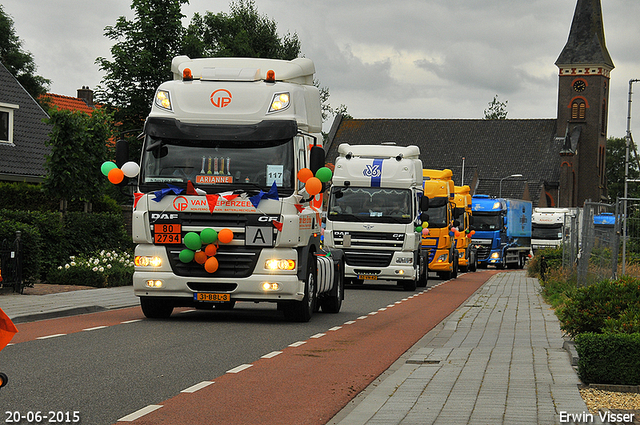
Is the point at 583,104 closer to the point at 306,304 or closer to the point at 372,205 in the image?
the point at 372,205

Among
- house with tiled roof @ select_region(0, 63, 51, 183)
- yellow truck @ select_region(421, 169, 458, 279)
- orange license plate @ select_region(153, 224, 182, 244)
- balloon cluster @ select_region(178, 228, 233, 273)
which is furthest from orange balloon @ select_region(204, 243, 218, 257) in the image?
house with tiled roof @ select_region(0, 63, 51, 183)

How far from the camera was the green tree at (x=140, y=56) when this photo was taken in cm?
5031

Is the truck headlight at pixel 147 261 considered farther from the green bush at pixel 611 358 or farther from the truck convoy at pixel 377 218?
the truck convoy at pixel 377 218

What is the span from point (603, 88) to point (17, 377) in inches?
3420

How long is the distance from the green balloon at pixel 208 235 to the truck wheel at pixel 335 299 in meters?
3.92

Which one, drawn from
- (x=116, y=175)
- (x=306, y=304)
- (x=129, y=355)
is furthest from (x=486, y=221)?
(x=129, y=355)

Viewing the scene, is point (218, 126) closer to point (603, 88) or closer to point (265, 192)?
point (265, 192)

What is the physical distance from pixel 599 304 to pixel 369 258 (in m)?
15.1

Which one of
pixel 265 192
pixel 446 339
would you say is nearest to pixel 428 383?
pixel 446 339

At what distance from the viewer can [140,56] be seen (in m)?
49.6

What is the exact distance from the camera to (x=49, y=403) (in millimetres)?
7496

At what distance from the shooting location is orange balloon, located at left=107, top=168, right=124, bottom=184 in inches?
560

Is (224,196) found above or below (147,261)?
above

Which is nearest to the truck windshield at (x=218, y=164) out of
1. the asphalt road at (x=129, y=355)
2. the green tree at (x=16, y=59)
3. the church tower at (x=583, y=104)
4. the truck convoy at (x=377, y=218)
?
the asphalt road at (x=129, y=355)
